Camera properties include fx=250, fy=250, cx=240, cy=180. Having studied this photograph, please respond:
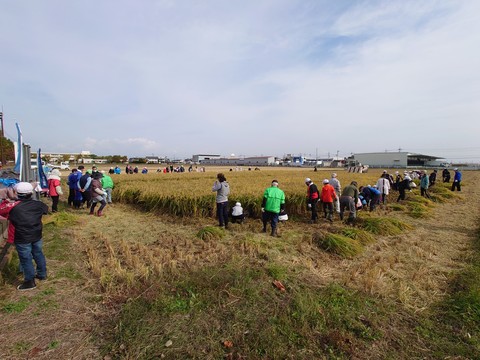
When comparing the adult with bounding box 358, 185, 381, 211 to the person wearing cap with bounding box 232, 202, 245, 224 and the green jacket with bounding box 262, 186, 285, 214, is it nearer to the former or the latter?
the green jacket with bounding box 262, 186, 285, 214

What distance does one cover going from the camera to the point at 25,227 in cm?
382

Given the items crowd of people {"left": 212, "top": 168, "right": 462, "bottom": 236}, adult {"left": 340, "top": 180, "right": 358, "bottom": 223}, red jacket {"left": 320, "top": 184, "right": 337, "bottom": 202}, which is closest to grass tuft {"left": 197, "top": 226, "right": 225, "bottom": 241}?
crowd of people {"left": 212, "top": 168, "right": 462, "bottom": 236}

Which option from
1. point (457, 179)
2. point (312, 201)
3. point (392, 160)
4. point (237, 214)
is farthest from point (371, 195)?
point (392, 160)

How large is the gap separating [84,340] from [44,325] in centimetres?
66

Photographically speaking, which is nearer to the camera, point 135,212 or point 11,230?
point 11,230

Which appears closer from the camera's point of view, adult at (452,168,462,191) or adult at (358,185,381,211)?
adult at (358,185,381,211)

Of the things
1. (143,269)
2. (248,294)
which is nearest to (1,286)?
(143,269)

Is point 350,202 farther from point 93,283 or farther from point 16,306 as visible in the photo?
point 16,306

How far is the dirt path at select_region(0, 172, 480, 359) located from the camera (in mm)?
2846

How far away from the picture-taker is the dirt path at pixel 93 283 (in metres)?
2.85

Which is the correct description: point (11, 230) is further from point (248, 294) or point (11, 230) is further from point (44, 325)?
point (248, 294)

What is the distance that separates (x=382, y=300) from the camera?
378cm

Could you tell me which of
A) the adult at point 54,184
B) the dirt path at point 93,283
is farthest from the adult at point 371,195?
the adult at point 54,184

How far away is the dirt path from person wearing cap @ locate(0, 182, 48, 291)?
0.33 metres
